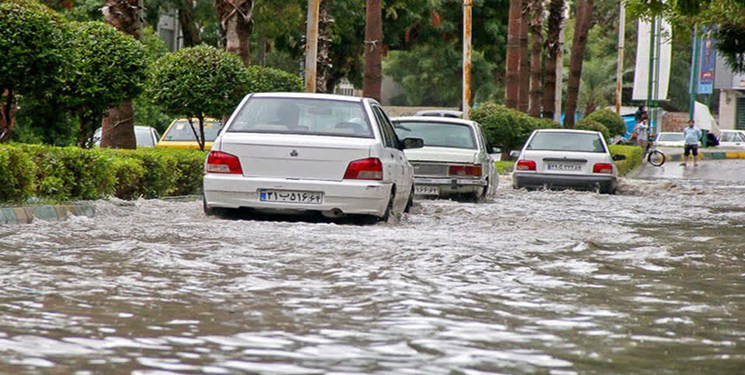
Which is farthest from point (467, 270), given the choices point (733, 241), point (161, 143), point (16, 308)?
point (161, 143)

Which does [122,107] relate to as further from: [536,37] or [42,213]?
[536,37]

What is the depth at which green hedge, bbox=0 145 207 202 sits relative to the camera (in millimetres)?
12969

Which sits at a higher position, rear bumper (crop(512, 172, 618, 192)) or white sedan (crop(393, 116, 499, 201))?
white sedan (crop(393, 116, 499, 201))

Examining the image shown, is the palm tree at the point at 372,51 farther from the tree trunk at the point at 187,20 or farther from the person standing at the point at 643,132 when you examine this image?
the person standing at the point at 643,132

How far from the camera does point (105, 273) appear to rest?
872 centimetres

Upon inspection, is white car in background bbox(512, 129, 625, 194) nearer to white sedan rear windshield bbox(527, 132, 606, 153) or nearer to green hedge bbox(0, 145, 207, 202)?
white sedan rear windshield bbox(527, 132, 606, 153)

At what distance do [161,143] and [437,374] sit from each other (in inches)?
885

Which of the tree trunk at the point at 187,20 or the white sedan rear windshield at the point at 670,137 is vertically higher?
the tree trunk at the point at 187,20

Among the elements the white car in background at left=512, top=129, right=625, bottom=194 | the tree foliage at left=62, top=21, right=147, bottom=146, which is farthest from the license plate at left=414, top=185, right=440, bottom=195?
the white car in background at left=512, top=129, right=625, bottom=194

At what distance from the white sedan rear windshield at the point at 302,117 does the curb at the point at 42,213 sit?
1802 mm

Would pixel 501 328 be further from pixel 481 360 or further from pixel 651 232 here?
pixel 651 232

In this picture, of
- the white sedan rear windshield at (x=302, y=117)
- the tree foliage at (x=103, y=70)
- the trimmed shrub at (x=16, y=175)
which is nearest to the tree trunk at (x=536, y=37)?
the tree foliage at (x=103, y=70)

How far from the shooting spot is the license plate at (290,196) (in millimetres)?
12641

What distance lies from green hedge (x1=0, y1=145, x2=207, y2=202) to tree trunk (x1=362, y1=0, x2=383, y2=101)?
9677 millimetres
